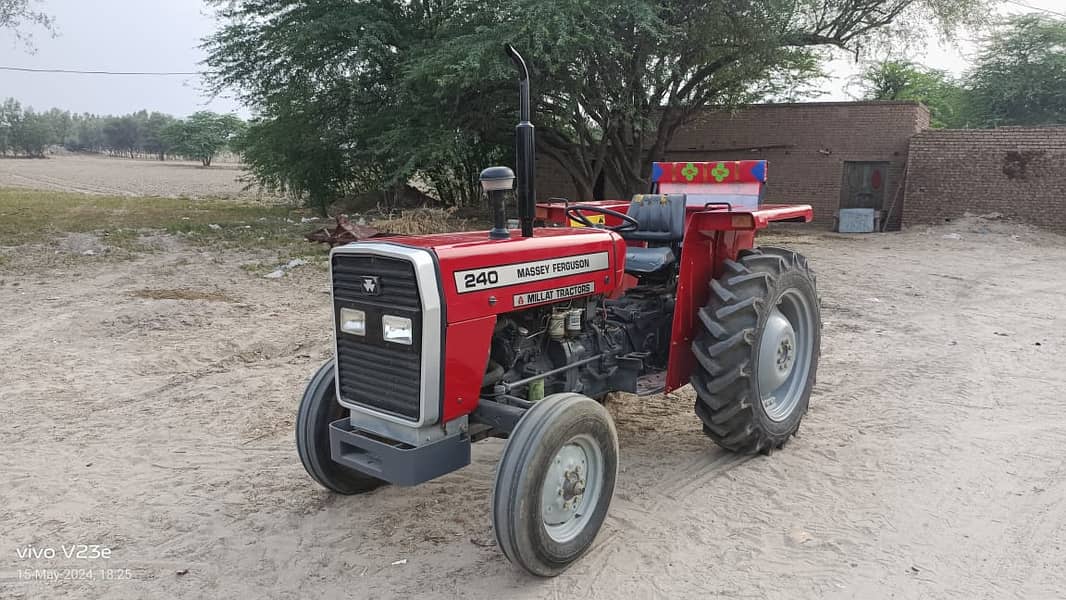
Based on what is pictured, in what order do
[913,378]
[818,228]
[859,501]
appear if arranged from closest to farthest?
[859,501], [913,378], [818,228]

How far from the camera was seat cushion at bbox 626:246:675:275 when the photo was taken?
3.92 meters

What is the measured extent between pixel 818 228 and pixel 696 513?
49.1 feet

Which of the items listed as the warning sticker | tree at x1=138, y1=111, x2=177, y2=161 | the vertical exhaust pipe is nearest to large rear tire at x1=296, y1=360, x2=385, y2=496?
the warning sticker

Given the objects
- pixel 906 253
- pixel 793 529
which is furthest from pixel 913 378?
pixel 906 253

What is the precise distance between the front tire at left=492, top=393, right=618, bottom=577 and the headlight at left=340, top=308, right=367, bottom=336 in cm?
77

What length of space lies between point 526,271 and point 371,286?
0.65 m

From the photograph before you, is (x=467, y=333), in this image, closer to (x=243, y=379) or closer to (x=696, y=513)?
(x=696, y=513)

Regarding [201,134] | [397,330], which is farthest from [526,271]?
[201,134]

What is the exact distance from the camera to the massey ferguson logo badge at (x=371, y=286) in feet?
9.32

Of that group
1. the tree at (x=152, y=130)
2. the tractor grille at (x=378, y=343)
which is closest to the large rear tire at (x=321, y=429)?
the tractor grille at (x=378, y=343)

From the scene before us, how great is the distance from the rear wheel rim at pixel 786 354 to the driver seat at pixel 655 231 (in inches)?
26.0

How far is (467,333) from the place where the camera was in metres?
2.86

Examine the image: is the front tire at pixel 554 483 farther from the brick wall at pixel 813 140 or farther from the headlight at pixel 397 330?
the brick wall at pixel 813 140

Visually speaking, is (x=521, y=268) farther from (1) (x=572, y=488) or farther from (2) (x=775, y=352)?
(2) (x=775, y=352)
